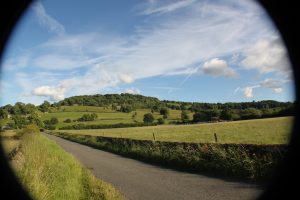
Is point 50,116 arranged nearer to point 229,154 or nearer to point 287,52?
point 229,154

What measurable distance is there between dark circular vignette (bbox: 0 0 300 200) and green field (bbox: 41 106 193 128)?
4095 inches

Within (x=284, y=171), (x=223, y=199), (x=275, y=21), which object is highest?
(x=275, y=21)

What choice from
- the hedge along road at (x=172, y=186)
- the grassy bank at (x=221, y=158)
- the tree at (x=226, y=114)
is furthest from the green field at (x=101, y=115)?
the hedge along road at (x=172, y=186)

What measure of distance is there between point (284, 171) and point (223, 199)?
16.9 feet

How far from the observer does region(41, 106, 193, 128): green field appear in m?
113

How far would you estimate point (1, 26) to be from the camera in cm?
436

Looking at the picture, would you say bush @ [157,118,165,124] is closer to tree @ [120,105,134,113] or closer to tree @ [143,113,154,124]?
tree @ [143,113,154,124]

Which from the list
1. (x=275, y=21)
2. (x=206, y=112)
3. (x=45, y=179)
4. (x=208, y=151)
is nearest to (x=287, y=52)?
(x=275, y=21)

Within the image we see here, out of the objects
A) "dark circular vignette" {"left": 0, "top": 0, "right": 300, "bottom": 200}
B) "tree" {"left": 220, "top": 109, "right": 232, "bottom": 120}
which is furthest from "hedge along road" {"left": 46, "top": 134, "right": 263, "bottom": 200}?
"tree" {"left": 220, "top": 109, "right": 232, "bottom": 120}

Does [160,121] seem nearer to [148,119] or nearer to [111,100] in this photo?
[148,119]

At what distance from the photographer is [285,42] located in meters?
4.09

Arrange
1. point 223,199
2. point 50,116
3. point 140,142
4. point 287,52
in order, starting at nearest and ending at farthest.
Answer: point 287,52
point 223,199
point 140,142
point 50,116

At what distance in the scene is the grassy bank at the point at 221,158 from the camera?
40.2 ft

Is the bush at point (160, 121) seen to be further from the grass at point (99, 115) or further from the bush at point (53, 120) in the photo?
the bush at point (53, 120)
